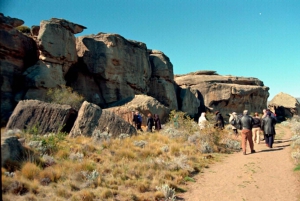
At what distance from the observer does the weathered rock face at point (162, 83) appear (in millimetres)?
36094

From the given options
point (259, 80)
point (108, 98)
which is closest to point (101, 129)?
point (108, 98)

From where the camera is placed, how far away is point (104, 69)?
30.0 metres

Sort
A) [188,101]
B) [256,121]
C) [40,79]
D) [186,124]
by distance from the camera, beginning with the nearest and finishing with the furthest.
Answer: [256,121], [186,124], [40,79], [188,101]

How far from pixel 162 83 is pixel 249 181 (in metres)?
28.6

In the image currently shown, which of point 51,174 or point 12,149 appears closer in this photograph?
point 51,174

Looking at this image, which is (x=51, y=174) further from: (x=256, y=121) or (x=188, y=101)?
(x=188, y=101)

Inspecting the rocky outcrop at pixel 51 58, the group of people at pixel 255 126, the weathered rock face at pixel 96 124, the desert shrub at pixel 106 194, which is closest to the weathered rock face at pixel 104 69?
the rocky outcrop at pixel 51 58

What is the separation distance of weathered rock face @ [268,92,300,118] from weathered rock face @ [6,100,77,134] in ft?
152

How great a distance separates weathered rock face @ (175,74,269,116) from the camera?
4206 cm

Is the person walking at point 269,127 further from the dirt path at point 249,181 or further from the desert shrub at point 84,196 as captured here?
the desert shrub at point 84,196

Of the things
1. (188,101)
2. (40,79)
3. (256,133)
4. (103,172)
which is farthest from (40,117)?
(188,101)

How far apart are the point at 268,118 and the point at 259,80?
3798cm

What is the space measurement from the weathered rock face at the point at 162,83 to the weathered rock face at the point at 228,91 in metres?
7.40

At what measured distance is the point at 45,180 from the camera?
6672mm
